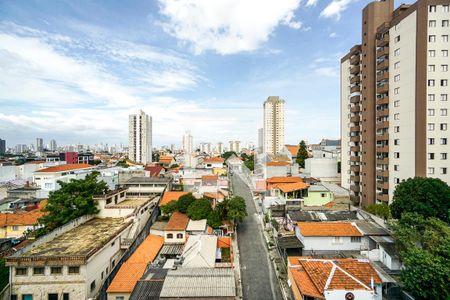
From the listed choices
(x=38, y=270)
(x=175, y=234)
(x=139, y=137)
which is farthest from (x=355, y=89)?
(x=139, y=137)

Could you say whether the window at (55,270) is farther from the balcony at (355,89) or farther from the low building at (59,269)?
the balcony at (355,89)

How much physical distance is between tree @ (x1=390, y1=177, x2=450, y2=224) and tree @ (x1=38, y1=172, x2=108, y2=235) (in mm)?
30546

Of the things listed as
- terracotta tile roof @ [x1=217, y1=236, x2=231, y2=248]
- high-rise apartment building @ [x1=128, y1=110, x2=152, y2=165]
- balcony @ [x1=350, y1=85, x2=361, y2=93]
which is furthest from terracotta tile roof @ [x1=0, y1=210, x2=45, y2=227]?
high-rise apartment building @ [x1=128, y1=110, x2=152, y2=165]

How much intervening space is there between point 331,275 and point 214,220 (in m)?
14.7

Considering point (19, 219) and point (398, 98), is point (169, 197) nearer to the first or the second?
point (19, 219)

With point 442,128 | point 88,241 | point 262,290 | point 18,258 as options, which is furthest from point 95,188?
point 442,128

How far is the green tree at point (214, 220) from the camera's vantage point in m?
27.0

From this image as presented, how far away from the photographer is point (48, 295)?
54.3ft

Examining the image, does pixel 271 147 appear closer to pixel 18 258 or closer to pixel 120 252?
pixel 120 252

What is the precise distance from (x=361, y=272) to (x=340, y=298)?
2.79 m

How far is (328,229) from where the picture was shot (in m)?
21.3

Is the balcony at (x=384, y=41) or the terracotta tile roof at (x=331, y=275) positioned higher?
the balcony at (x=384, y=41)

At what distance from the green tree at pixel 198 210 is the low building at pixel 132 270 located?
4356 mm

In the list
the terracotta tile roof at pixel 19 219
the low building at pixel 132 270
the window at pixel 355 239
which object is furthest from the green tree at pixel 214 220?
the terracotta tile roof at pixel 19 219
